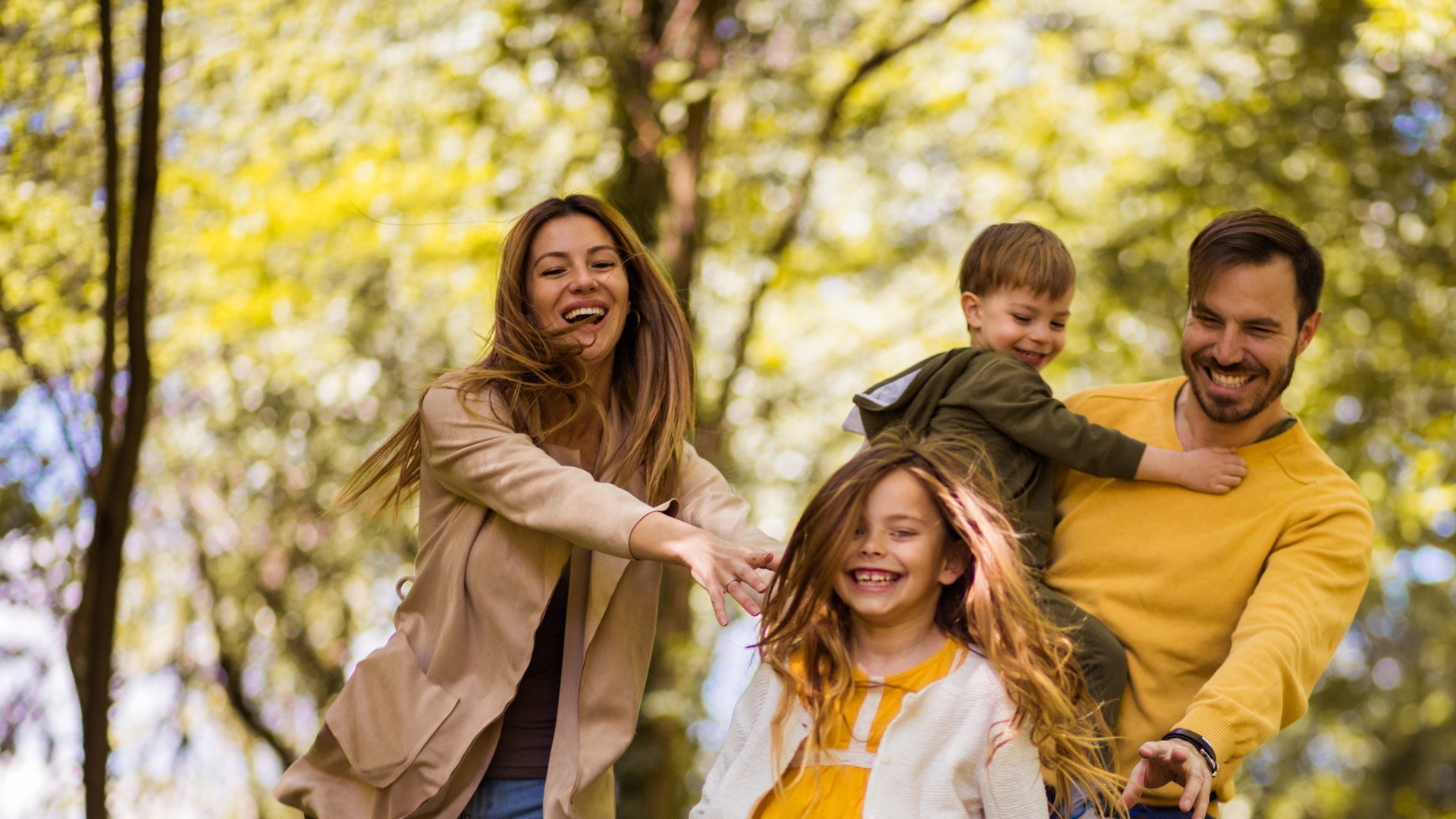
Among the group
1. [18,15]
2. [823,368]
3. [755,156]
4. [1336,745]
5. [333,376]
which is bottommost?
[1336,745]

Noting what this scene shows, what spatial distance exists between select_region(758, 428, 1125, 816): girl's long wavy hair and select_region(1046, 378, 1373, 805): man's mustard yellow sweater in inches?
10.1

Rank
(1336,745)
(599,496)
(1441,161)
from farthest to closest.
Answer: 1. (1336,745)
2. (1441,161)
3. (599,496)

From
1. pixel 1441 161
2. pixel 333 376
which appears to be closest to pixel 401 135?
pixel 333 376

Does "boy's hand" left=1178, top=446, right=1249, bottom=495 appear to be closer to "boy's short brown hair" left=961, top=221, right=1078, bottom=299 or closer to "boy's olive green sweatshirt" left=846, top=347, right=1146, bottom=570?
"boy's olive green sweatshirt" left=846, top=347, right=1146, bottom=570

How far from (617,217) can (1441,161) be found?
7.68 metres

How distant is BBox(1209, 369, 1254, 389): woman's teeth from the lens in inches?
121

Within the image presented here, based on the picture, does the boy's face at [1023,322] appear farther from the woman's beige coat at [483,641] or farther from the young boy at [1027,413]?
the woman's beige coat at [483,641]

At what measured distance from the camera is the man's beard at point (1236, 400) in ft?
10.1

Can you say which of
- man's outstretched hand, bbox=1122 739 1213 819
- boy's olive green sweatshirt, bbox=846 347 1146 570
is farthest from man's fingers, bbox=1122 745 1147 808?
boy's olive green sweatshirt, bbox=846 347 1146 570

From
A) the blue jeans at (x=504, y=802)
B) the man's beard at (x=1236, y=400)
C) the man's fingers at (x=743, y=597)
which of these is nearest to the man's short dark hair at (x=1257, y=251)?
the man's beard at (x=1236, y=400)

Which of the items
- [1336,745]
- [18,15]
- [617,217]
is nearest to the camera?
[617,217]

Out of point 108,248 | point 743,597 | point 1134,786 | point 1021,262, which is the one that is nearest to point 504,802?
point 743,597

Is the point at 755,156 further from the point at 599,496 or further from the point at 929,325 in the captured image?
the point at 599,496

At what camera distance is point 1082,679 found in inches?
113
